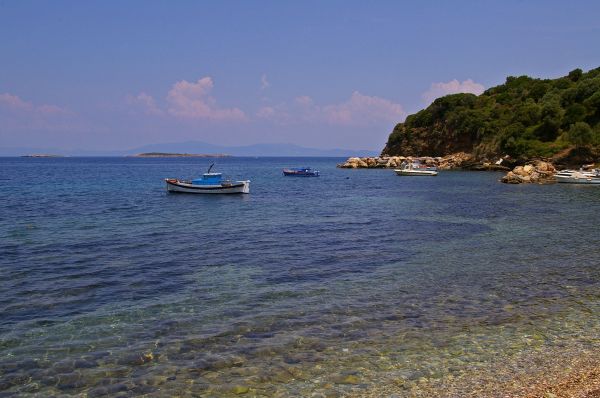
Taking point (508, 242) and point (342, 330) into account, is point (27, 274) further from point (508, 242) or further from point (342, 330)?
point (508, 242)

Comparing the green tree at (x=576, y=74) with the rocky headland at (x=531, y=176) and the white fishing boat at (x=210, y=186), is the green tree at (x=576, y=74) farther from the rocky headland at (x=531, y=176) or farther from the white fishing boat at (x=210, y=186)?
the white fishing boat at (x=210, y=186)

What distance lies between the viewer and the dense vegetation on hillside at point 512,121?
90750 millimetres

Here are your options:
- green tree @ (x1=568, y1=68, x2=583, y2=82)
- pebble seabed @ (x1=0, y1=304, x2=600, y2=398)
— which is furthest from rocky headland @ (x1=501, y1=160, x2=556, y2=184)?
pebble seabed @ (x1=0, y1=304, x2=600, y2=398)

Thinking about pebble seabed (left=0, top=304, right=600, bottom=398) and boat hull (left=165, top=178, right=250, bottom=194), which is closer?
pebble seabed (left=0, top=304, right=600, bottom=398)

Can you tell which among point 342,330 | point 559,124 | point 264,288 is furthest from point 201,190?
point 559,124

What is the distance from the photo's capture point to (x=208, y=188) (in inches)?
2178

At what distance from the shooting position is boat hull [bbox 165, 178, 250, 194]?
2154 inches

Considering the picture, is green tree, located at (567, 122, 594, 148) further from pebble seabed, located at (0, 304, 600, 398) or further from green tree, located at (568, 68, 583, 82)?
pebble seabed, located at (0, 304, 600, 398)

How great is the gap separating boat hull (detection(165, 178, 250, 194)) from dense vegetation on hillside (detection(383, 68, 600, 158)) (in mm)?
60685

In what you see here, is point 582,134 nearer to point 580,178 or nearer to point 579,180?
point 580,178

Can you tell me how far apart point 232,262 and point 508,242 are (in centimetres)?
1499

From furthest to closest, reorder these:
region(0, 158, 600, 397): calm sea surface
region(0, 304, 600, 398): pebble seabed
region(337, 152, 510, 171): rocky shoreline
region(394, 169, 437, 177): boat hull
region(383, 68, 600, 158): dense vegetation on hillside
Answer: region(337, 152, 510, 171): rocky shoreline, region(383, 68, 600, 158): dense vegetation on hillside, region(394, 169, 437, 177): boat hull, region(0, 158, 600, 397): calm sea surface, region(0, 304, 600, 398): pebble seabed

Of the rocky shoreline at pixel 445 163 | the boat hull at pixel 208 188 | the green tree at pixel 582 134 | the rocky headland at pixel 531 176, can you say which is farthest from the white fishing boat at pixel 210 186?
the rocky shoreline at pixel 445 163

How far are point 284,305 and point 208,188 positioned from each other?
1667 inches
